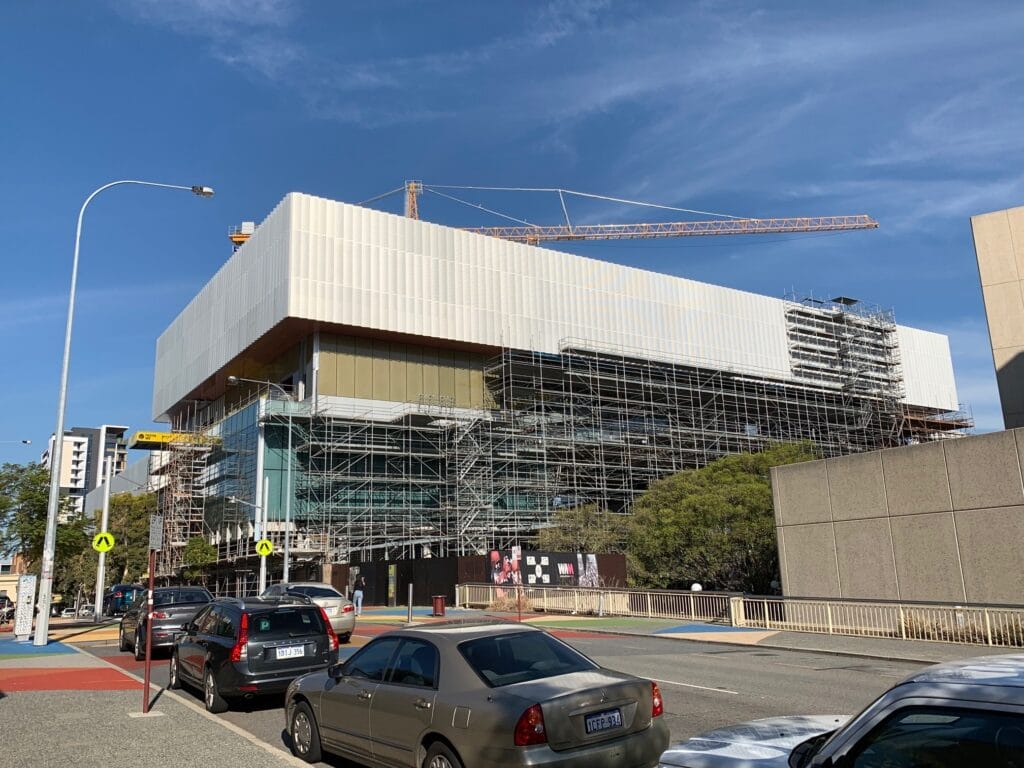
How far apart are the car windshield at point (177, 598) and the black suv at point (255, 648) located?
329 inches

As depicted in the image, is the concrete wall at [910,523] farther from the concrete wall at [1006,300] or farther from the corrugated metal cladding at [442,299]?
the corrugated metal cladding at [442,299]

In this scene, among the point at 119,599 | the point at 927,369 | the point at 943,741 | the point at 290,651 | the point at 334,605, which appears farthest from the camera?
the point at 927,369

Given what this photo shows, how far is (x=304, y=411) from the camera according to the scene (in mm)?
56125

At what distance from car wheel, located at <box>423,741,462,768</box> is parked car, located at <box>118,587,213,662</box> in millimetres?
13391

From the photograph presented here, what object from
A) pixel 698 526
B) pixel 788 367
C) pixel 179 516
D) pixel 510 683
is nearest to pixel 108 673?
pixel 510 683

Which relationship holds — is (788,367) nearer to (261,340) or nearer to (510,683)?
(261,340)

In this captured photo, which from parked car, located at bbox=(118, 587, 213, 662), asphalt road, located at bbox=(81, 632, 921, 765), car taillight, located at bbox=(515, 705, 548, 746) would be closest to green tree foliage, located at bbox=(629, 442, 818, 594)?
asphalt road, located at bbox=(81, 632, 921, 765)

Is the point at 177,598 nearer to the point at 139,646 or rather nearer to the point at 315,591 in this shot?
the point at 139,646

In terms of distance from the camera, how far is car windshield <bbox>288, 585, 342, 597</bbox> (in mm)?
22734

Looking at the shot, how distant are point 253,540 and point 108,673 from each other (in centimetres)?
4113

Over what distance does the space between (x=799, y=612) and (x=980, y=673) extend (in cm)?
2083

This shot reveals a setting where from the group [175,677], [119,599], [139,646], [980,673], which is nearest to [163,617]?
[139,646]

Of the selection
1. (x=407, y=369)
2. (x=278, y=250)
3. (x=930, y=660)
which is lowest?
(x=930, y=660)

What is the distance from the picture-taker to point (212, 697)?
11328mm
